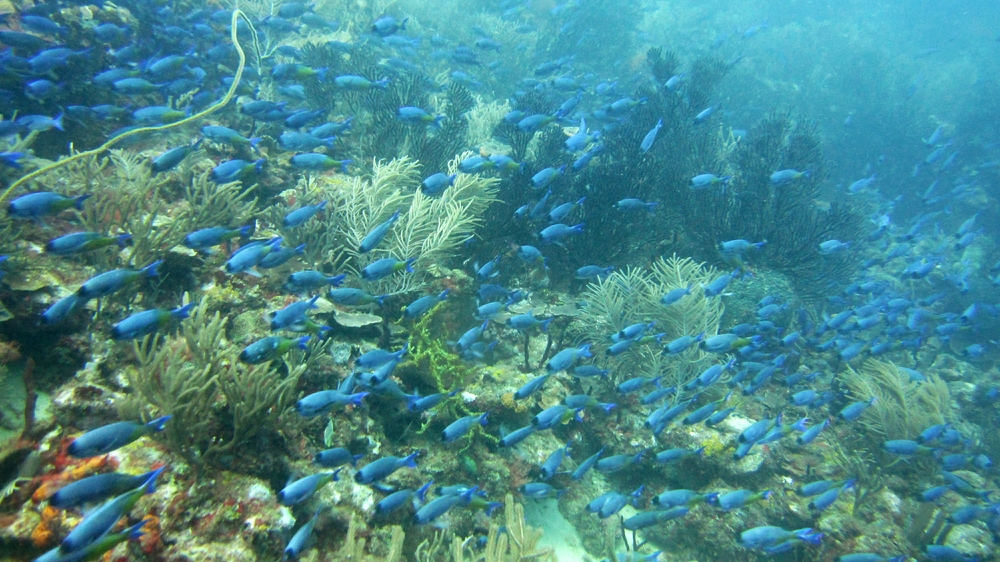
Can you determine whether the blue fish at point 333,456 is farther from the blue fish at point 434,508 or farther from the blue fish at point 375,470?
the blue fish at point 434,508

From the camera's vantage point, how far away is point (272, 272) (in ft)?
14.0

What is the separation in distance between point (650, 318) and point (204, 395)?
16.2 ft

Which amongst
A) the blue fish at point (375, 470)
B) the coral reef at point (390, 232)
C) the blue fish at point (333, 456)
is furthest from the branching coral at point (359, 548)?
the coral reef at point (390, 232)

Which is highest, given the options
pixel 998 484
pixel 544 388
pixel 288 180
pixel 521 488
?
pixel 288 180

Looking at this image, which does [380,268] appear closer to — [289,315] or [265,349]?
[289,315]

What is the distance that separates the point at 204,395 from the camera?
2.85 metres

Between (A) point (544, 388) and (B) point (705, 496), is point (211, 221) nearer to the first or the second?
(A) point (544, 388)

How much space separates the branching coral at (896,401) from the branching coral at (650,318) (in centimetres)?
252

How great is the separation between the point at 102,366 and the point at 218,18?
8.02 metres

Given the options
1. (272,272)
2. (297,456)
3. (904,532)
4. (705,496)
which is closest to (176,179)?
(272,272)

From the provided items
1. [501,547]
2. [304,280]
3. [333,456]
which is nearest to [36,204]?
[304,280]

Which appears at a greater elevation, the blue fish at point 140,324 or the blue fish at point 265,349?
the blue fish at point 140,324

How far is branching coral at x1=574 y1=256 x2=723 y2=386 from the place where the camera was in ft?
18.3

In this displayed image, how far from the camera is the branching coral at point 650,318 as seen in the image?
559 centimetres
